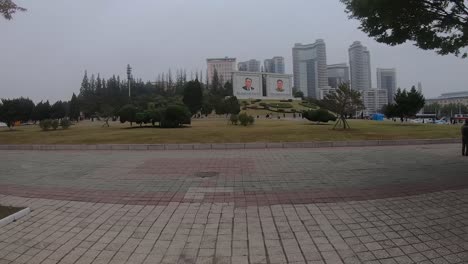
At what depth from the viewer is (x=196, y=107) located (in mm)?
60469

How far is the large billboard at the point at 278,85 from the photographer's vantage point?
408ft

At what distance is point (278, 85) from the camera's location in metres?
126

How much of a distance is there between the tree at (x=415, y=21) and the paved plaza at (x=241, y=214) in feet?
10.9

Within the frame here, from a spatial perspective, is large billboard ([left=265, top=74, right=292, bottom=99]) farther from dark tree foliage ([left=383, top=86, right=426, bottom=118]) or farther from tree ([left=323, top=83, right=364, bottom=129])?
tree ([left=323, top=83, right=364, bottom=129])

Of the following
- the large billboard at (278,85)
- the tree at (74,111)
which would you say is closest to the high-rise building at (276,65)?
the large billboard at (278,85)

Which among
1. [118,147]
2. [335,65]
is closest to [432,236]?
[118,147]

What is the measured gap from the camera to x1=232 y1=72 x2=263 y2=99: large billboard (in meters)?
114

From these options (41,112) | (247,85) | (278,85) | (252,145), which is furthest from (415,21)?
(278,85)

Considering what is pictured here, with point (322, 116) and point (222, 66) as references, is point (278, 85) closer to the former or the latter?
point (222, 66)

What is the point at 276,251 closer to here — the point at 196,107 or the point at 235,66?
the point at 196,107

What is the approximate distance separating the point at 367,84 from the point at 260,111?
50789 mm

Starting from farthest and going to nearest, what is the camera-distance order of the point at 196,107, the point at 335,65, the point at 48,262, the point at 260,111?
the point at 335,65, the point at 260,111, the point at 196,107, the point at 48,262

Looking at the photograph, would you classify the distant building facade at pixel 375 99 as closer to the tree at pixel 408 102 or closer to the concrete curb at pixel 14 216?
the tree at pixel 408 102

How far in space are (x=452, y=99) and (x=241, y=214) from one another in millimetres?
147097
